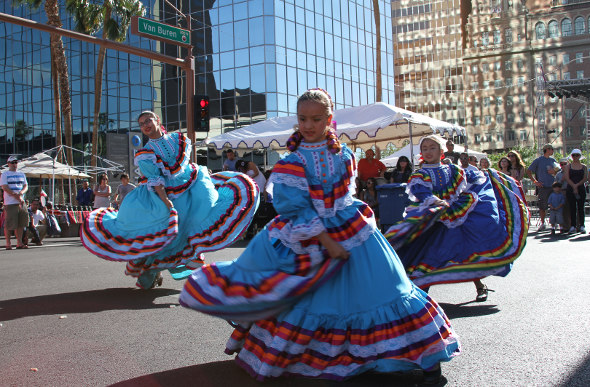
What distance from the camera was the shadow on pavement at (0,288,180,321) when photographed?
5691 millimetres

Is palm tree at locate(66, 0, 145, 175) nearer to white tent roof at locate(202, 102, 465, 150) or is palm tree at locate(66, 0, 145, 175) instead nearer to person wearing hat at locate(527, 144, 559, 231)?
white tent roof at locate(202, 102, 465, 150)

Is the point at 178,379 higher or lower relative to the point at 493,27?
lower

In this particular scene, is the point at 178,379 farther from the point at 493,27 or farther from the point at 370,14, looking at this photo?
the point at 493,27

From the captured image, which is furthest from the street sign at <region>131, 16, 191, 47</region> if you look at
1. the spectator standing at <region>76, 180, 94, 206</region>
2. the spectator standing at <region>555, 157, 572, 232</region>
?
the spectator standing at <region>555, 157, 572, 232</region>

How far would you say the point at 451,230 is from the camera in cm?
561

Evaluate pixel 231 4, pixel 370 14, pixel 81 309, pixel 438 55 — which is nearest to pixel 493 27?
pixel 438 55

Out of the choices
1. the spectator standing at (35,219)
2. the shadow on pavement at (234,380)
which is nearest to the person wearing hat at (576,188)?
the shadow on pavement at (234,380)

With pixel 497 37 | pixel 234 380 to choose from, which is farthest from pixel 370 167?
pixel 497 37

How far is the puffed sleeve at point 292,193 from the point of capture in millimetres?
3334

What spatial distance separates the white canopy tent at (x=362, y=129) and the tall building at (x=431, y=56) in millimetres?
80808

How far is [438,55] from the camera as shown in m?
96.9

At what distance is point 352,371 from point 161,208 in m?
3.86

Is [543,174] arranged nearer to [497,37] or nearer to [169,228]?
[169,228]

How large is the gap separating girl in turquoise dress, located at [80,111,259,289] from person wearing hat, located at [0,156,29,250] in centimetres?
724
